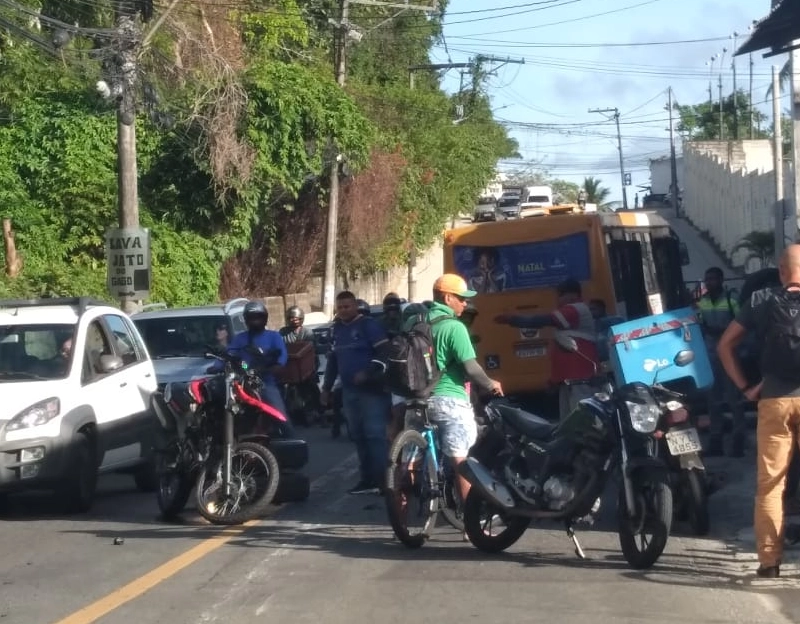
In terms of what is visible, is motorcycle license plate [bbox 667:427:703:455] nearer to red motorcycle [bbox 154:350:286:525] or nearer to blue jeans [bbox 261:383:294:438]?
red motorcycle [bbox 154:350:286:525]

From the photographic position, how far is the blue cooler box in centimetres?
1085

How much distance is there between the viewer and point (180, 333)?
17797 millimetres

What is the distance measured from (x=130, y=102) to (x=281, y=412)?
35.7ft

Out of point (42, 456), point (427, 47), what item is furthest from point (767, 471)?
point (427, 47)

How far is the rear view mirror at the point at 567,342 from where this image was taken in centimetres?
1223

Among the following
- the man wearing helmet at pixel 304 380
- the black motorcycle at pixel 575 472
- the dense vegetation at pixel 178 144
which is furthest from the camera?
the dense vegetation at pixel 178 144

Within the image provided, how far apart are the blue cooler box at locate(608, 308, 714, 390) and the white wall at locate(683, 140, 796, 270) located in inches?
1044

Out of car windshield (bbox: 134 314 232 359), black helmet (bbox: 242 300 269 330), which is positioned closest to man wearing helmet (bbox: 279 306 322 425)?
car windshield (bbox: 134 314 232 359)

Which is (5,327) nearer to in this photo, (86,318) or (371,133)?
(86,318)

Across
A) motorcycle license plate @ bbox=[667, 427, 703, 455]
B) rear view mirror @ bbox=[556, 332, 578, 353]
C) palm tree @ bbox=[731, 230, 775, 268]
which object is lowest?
motorcycle license plate @ bbox=[667, 427, 703, 455]

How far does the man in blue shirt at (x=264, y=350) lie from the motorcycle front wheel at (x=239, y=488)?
85 cm

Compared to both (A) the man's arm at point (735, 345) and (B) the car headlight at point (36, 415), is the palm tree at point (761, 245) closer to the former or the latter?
(B) the car headlight at point (36, 415)

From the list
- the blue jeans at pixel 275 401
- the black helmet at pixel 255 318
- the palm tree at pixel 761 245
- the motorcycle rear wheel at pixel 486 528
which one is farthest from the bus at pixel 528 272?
the palm tree at pixel 761 245

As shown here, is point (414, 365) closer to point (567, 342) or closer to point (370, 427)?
point (370, 427)
